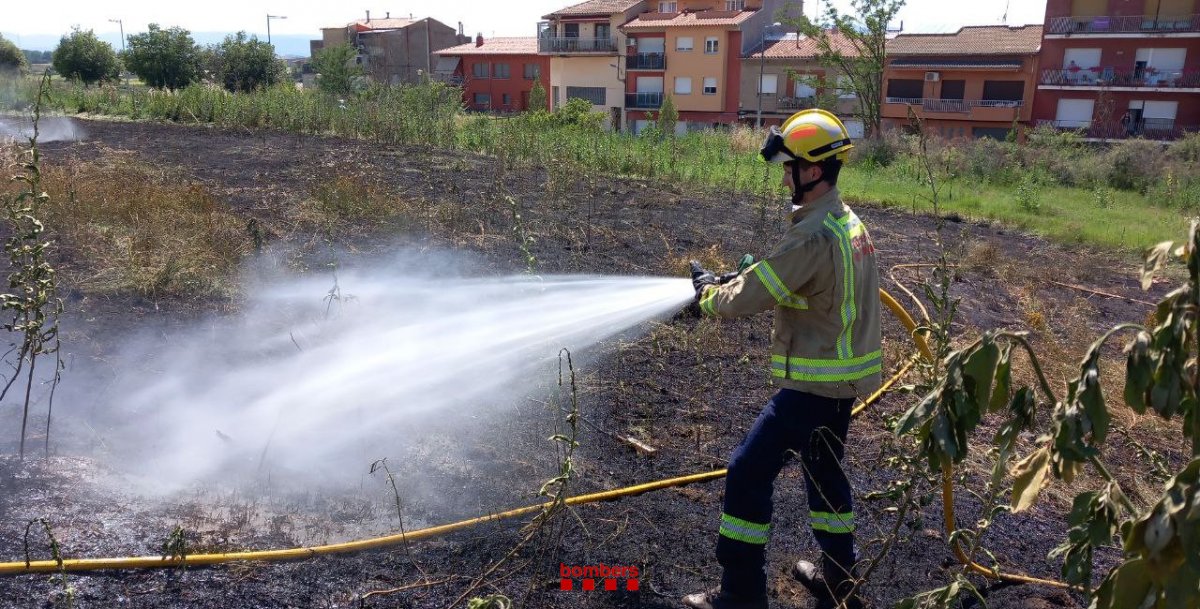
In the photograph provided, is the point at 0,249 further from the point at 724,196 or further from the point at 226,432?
the point at 724,196

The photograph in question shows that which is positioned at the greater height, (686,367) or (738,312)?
(738,312)

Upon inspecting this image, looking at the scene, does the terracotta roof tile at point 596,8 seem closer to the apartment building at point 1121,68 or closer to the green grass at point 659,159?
the apartment building at point 1121,68

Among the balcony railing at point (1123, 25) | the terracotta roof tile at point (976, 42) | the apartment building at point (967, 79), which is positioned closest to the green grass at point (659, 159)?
the apartment building at point (967, 79)

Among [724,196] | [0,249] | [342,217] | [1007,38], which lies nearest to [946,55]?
[1007,38]

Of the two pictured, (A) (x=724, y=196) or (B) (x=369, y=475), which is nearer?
(B) (x=369, y=475)

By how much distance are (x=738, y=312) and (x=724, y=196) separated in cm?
926

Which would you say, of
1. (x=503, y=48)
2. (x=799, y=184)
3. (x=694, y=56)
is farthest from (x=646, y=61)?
(x=799, y=184)

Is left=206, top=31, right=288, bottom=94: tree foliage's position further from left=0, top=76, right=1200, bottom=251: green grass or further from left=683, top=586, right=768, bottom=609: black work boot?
left=683, top=586, right=768, bottom=609: black work boot

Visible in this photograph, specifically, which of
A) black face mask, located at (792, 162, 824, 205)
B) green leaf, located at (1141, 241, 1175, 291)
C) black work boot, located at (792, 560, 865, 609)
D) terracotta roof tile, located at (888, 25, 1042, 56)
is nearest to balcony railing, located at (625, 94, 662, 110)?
terracotta roof tile, located at (888, 25, 1042, 56)

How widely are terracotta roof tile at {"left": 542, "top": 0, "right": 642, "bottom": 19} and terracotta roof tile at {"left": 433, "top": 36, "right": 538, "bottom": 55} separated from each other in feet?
13.1

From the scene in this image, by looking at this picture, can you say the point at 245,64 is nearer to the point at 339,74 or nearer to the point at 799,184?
the point at 339,74

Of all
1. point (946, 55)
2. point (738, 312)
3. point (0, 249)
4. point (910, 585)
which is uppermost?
point (946, 55)

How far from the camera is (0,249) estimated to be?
22.3 feet

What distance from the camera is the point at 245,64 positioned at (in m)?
33.1
